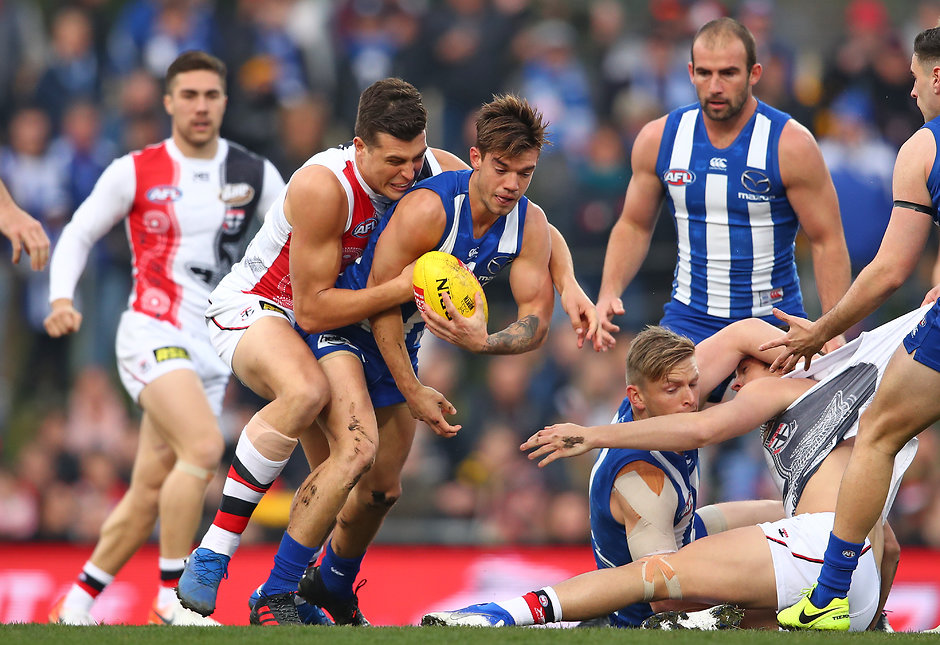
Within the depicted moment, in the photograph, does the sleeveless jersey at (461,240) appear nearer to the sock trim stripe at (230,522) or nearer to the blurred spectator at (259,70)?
the sock trim stripe at (230,522)

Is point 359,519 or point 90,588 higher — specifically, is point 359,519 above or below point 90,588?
above

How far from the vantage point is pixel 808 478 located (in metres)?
5.47

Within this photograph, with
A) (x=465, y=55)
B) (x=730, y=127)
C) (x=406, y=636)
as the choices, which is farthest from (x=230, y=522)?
(x=465, y=55)

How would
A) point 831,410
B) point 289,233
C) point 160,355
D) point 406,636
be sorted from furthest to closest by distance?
1. point 160,355
2. point 289,233
3. point 831,410
4. point 406,636

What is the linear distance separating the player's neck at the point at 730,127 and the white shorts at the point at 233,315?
8.08ft

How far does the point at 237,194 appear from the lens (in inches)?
292

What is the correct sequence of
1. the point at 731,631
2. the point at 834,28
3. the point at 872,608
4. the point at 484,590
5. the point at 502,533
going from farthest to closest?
1. the point at 834,28
2. the point at 502,533
3. the point at 484,590
4. the point at 872,608
5. the point at 731,631

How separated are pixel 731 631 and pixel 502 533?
4586 millimetres

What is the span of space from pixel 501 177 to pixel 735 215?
1.62m

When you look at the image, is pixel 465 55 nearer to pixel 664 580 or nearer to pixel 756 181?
pixel 756 181

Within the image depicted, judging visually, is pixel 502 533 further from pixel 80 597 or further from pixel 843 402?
pixel 843 402

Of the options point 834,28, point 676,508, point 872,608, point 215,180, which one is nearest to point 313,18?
point 215,180

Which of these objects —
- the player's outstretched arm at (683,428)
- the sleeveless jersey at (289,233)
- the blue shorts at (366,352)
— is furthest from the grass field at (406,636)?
the sleeveless jersey at (289,233)

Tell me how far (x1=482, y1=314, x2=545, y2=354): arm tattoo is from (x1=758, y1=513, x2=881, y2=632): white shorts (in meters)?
1.36
